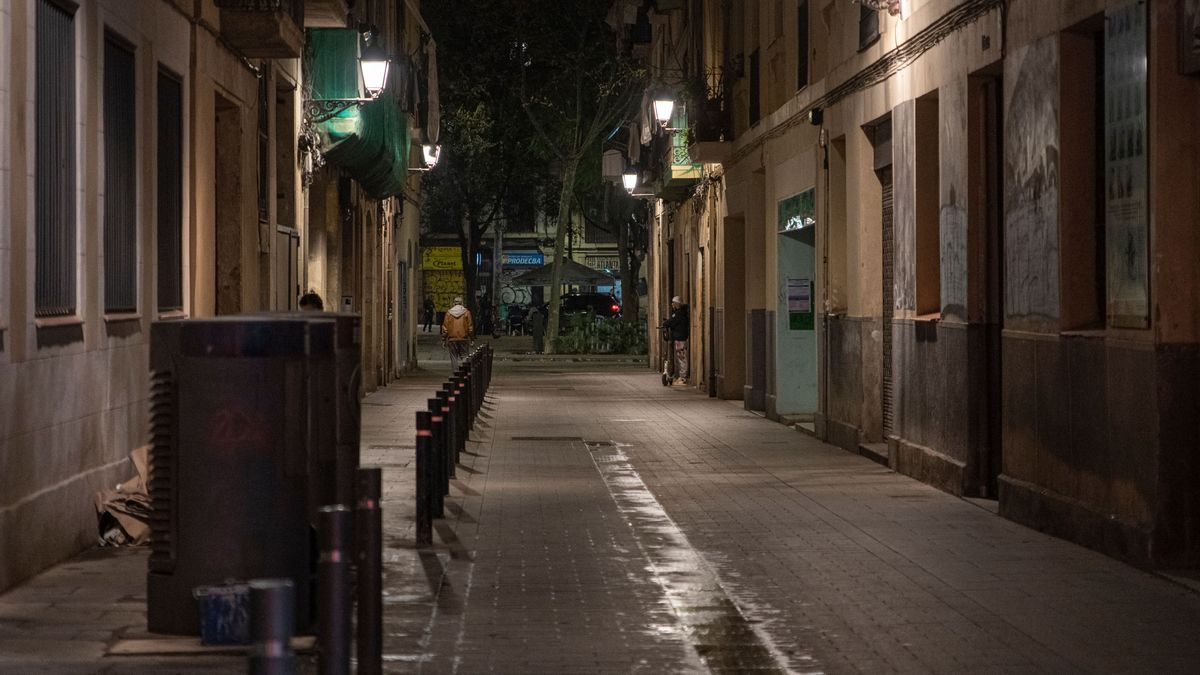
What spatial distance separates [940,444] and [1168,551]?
17.0 feet

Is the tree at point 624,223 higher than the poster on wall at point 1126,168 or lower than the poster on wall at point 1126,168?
higher

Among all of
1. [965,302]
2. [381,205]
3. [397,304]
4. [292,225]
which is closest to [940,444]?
[965,302]

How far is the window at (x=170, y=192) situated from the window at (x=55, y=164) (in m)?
3.04

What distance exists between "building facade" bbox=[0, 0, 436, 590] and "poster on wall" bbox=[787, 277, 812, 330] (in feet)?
22.3

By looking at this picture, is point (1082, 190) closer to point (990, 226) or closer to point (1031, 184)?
point (1031, 184)

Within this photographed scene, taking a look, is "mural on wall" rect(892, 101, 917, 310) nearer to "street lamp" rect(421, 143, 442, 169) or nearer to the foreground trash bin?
the foreground trash bin

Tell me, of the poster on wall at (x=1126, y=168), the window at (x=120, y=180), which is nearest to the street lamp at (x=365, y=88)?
the window at (x=120, y=180)

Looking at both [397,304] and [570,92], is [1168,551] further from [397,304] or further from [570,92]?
[570,92]

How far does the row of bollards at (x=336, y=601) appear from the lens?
405 cm

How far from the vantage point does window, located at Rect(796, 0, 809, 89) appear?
2253cm

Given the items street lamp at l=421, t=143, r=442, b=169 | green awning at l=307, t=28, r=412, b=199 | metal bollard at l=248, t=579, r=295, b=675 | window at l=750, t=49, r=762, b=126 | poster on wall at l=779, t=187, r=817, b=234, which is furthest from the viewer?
street lamp at l=421, t=143, r=442, b=169

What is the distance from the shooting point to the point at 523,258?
89500mm

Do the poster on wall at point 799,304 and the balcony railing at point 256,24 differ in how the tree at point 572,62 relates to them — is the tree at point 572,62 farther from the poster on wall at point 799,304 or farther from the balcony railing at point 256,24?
the balcony railing at point 256,24

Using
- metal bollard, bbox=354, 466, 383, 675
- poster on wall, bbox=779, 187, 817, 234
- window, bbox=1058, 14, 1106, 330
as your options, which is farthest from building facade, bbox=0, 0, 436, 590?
window, bbox=1058, 14, 1106, 330
